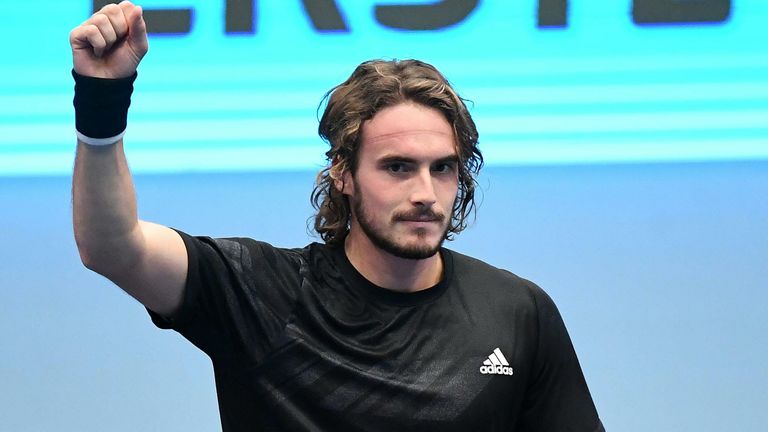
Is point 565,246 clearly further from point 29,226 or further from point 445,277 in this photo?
point 29,226

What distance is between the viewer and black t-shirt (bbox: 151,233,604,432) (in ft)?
5.42

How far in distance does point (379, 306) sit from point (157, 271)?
0.36 metres

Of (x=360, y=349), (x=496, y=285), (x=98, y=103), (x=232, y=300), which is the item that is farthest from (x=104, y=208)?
(x=496, y=285)

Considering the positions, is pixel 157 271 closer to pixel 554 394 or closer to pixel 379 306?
pixel 379 306

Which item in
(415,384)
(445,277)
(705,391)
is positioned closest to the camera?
(415,384)

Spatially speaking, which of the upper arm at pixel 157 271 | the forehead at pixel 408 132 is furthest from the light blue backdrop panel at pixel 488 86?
the upper arm at pixel 157 271

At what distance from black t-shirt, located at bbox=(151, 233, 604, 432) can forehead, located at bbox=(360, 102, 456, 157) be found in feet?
0.63

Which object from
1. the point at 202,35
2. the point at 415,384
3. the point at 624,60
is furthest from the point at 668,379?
the point at 202,35

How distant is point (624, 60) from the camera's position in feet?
8.21

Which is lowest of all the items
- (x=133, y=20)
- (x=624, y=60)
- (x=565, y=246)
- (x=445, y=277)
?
(x=565, y=246)

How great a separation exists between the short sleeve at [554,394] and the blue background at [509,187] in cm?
66

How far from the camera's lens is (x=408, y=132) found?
1749 millimetres

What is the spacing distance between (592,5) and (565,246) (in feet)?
1.74

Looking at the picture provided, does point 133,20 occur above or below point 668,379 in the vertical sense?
above
